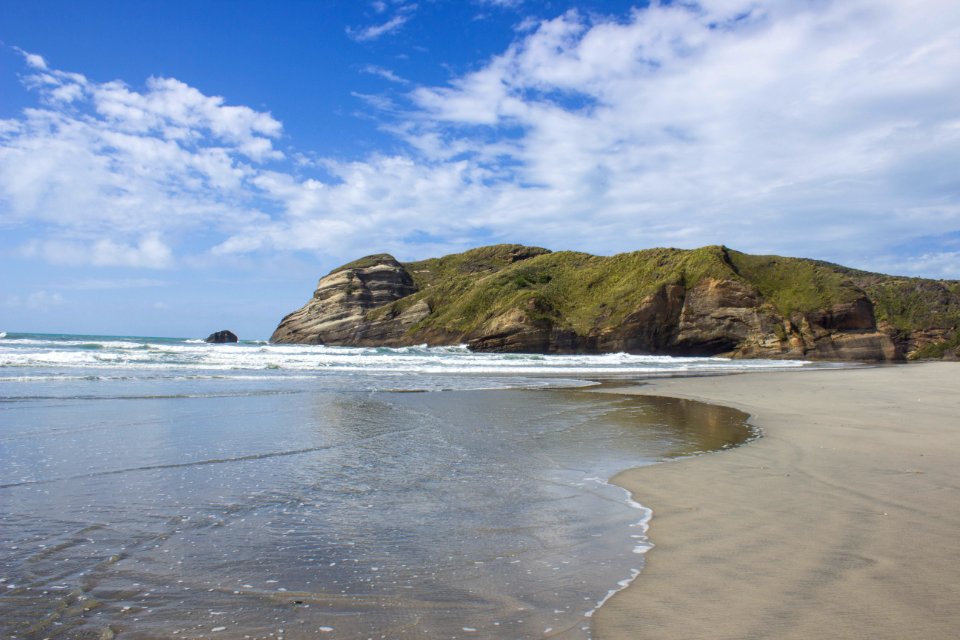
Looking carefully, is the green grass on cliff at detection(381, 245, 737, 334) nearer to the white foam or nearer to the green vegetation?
the green vegetation

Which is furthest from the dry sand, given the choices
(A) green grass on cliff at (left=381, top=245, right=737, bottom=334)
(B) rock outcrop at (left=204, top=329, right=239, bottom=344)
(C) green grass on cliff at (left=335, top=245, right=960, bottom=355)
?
(B) rock outcrop at (left=204, top=329, right=239, bottom=344)

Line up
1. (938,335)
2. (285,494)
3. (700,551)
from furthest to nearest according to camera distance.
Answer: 1. (938,335)
2. (285,494)
3. (700,551)

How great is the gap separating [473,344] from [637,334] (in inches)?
602

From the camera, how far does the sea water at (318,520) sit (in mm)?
3135

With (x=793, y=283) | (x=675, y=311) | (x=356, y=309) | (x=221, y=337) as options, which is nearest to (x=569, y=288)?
(x=675, y=311)

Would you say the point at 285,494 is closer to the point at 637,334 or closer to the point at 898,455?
the point at 898,455

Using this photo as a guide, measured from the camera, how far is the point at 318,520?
15.8 ft

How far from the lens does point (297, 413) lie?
11570 millimetres

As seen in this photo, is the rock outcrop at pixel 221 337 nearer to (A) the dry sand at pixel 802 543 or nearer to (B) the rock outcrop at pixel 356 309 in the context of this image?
(B) the rock outcrop at pixel 356 309

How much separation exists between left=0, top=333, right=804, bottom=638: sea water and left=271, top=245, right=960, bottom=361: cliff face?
4450cm

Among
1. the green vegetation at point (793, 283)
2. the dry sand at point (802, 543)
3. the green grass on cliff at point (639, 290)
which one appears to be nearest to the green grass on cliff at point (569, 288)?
the green grass on cliff at point (639, 290)

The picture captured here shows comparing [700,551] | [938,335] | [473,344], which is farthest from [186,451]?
[938,335]

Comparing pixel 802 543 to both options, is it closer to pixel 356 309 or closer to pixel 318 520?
pixel 318 520

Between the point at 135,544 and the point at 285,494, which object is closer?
the point at 135,544
